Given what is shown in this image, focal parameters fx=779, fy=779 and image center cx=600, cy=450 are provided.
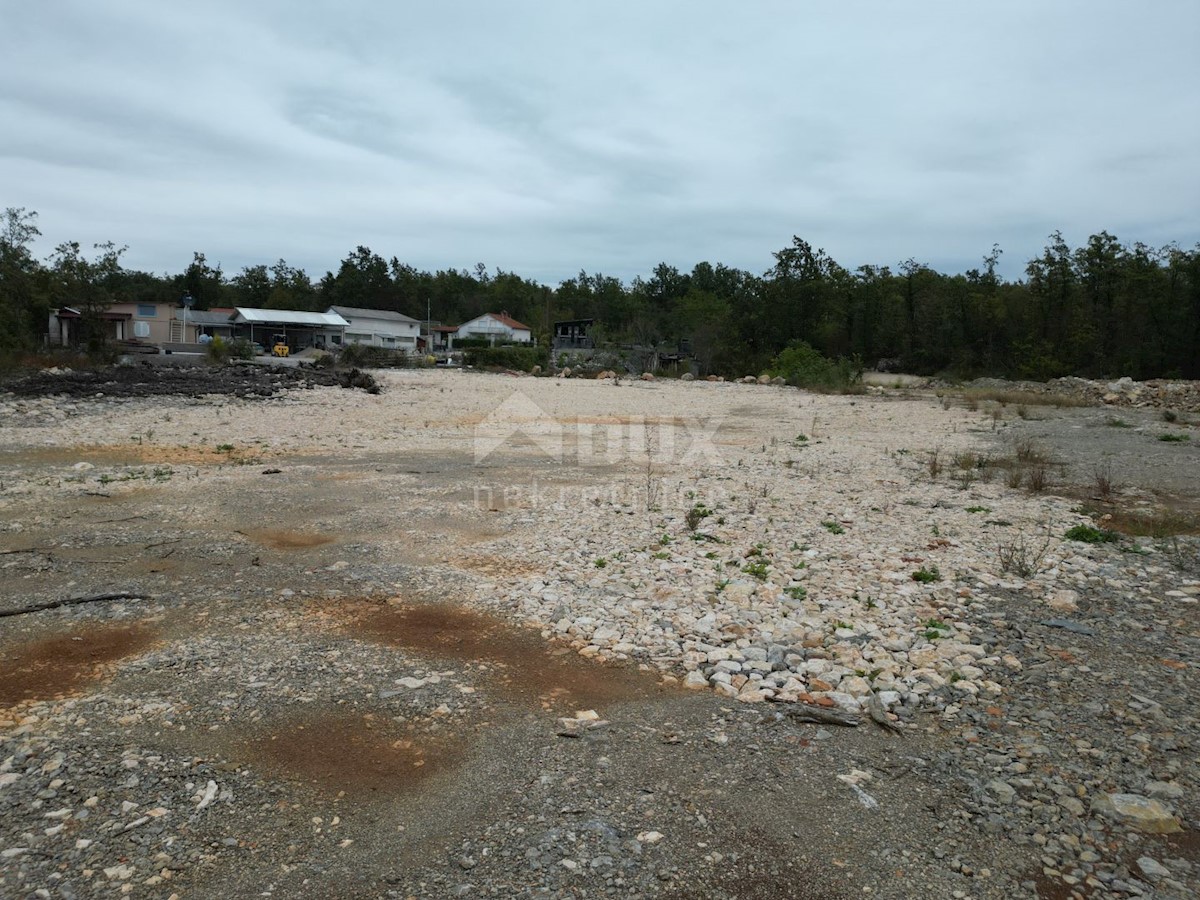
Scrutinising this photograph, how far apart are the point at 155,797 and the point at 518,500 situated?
8.02 meters

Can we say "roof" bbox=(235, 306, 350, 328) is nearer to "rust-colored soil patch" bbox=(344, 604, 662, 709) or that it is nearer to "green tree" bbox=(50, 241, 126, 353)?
"green tree" bbox=(50, 241, 126, 353)

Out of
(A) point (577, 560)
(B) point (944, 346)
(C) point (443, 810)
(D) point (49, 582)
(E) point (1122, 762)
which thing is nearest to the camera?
(C) point (443, 810)

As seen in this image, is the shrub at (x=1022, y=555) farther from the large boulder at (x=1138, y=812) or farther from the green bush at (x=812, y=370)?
the green bush at (x=812, y=370)

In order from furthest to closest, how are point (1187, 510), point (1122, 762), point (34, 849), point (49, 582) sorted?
point (1187, 510) < point (49, 582) < point (1122, 762) < point (34, 849)

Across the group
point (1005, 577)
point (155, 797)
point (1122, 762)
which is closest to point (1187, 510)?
point (1005, 577)

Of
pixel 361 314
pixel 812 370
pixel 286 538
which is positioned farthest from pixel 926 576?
pixel 361 314

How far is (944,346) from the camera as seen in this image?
182ft

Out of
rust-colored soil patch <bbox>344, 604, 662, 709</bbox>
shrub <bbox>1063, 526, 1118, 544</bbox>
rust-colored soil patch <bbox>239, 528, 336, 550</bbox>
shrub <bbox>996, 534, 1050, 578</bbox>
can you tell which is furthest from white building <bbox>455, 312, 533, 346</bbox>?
rust-colored soil patch <bbox>344, 604, 662, 709</bbox>

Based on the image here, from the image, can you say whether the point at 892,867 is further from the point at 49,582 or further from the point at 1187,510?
the point at 1187,510

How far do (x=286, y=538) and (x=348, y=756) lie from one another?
542 cm

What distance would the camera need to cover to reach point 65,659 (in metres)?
5.72

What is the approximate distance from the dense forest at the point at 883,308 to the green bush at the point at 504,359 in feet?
40.3

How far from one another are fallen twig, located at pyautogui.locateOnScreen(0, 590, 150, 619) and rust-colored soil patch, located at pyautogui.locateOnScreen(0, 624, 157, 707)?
2.19 ft

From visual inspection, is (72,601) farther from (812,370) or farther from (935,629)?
(812,370)
